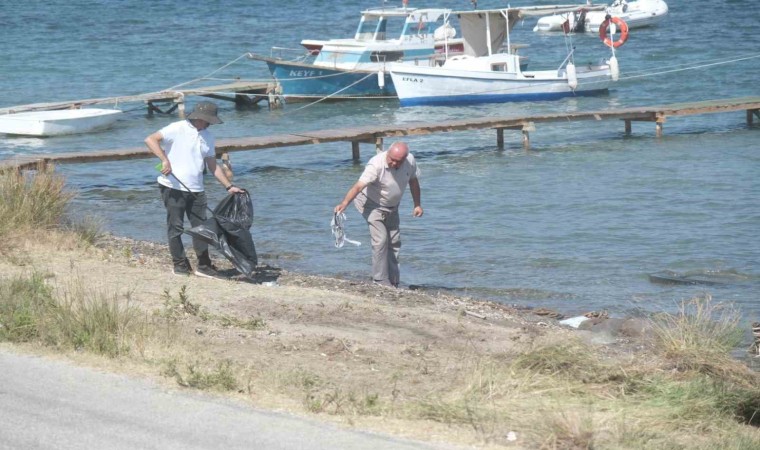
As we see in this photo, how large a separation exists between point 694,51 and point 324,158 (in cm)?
1947

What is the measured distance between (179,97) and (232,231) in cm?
1942

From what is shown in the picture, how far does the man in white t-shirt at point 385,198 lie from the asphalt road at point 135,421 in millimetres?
4418

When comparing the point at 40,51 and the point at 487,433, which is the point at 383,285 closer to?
the point at 487,433

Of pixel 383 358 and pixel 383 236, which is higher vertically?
pixel 383 236

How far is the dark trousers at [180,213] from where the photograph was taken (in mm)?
10773

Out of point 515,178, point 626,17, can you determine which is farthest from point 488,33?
point 626,17

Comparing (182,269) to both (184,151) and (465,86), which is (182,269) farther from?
(465,86)

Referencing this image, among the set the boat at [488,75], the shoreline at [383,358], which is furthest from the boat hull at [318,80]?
the shoreline at [383,358]

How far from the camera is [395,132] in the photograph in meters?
21.2

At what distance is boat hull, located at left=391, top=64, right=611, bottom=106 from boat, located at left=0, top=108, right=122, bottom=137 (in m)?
7.99

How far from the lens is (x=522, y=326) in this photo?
10.1 m

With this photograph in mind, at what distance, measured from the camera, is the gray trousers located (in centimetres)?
1127

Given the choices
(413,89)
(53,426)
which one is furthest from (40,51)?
(53,426)

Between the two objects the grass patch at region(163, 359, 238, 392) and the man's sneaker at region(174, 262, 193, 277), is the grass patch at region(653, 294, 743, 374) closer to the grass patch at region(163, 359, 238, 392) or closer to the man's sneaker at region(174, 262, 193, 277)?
the grass patch at region(163, 359, 238, 392)
